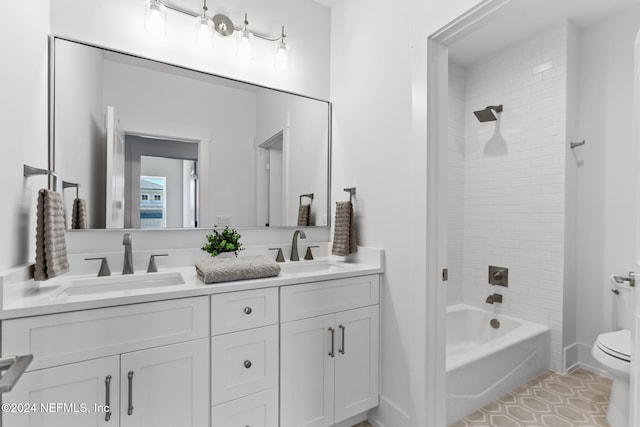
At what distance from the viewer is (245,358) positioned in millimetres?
1384

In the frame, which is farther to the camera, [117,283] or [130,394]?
[117,283]

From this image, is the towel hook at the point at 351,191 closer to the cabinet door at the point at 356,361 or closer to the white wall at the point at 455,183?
the cabinet door at the point at 356,361

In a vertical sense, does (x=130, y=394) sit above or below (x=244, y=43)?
below

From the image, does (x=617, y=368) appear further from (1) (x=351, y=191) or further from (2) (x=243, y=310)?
(2) (x=243, y=310)

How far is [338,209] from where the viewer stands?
1987 mm

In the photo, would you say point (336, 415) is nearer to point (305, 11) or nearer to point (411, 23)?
point (411, 23)

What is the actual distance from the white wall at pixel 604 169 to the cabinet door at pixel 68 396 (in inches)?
122

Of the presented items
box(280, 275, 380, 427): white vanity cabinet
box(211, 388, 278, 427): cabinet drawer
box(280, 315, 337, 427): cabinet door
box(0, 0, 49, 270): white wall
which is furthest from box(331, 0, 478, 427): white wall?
box(0, 0, 49, 270): white wall

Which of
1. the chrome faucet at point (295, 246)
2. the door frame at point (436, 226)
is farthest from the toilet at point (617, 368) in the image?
the chrome faucet at point (295, 246)

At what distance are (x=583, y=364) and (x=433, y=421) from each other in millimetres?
1784

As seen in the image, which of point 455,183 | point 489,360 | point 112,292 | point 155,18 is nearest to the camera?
point 112,292

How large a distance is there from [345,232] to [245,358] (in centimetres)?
89

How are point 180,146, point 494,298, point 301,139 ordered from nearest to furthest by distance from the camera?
point 180,146
point 301,139
point 494,298

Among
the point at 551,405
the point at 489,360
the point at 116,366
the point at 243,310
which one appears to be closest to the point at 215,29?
the point at 243,310
